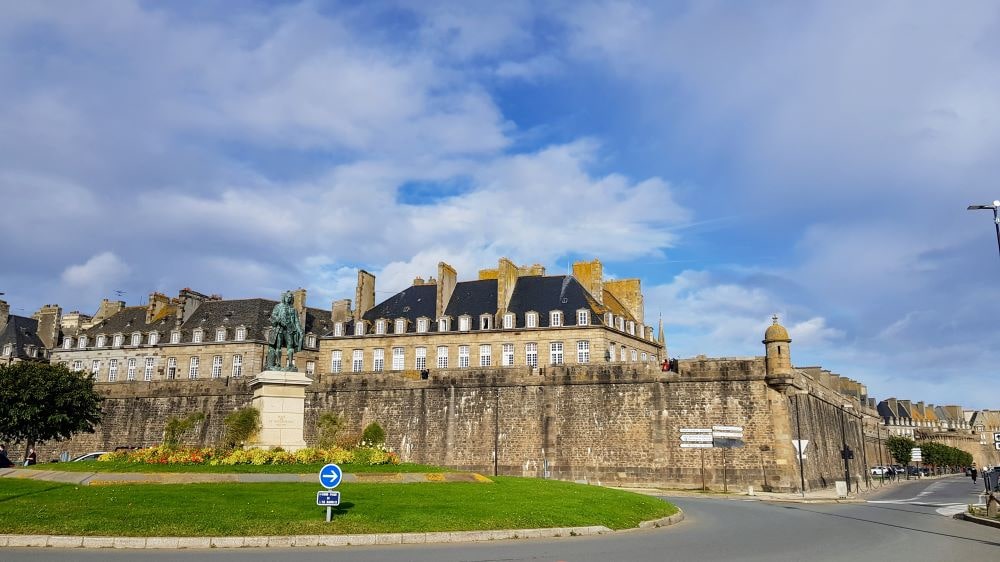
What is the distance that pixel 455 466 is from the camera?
137 ft

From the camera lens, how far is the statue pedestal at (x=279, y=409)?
81.7ft

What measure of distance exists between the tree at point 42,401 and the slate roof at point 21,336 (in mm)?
34004

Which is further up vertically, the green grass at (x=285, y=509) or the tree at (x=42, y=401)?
the tree at (x=42, y=401)

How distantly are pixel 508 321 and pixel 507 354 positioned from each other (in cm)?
273

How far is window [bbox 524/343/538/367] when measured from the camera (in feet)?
190

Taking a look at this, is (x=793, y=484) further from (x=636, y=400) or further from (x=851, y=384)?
(x=851, y=384)

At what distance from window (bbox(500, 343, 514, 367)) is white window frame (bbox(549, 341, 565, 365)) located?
3.24m

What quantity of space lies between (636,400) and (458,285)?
2947 centimetres

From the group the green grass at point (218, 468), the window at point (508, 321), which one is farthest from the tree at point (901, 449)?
the green grass at point (218, 468)

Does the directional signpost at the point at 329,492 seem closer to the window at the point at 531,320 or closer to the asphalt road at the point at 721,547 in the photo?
the asphalt road at the point at 721,547

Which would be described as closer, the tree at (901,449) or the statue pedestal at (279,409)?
the statue pedestal at (279,409)

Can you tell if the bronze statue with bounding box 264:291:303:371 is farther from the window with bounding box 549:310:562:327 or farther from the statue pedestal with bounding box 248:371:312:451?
the window with bounding box 549:310:562:327

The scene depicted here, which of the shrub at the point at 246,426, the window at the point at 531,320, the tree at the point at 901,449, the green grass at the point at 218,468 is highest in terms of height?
the window at the point at 531,320

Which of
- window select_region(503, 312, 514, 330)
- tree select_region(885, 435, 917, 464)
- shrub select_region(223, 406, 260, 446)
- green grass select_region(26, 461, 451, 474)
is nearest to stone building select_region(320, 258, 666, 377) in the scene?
window select_region(503, 312, 514, 330)
